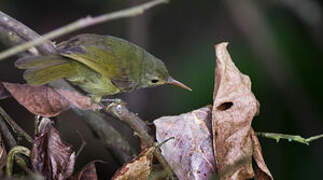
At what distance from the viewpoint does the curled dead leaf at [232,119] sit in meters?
2.31

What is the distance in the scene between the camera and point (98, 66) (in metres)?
3.21

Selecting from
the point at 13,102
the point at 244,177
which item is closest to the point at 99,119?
the point at 244,177

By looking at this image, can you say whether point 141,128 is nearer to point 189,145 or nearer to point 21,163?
point 189,145

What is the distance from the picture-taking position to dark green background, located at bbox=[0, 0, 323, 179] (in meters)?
4.27

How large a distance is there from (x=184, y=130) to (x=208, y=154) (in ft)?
0.52

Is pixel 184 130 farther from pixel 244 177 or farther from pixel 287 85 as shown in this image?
pixel 287 85

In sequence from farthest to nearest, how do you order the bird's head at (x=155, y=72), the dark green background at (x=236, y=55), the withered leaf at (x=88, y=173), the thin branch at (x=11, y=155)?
the dark green background at (x=236, y=55), the bird's head at (x=155, y=72), the withered leaf at (x=88, y=173), the thin branch at (x=11, y=155)

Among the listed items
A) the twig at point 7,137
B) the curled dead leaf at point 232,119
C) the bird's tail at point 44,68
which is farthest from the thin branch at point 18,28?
the curled dead leaf at point 232,119

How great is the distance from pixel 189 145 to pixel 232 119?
0.23m

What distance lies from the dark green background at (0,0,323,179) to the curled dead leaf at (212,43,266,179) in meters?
1.63

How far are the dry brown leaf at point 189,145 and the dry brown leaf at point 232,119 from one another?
0.06 m

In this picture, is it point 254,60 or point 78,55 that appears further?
point 254,60

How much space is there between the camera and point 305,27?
15.1 ft

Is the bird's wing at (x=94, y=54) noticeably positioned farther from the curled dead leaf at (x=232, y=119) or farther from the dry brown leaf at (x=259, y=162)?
the dry brown leaf at (x=259, y=162)
